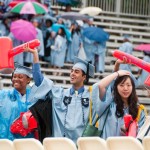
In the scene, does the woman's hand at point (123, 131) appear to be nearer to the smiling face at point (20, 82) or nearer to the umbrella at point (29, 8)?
the smiling face at point (20, 82)

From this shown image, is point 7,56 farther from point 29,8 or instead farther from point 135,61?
point 29,8

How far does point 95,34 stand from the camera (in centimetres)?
2327

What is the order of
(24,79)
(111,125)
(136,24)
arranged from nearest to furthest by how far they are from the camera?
(111,125), (24,79), (136,24)

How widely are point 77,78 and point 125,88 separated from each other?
813 millimetres

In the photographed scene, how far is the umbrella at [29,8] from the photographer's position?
2214 cm

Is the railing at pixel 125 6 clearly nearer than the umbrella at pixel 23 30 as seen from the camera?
No

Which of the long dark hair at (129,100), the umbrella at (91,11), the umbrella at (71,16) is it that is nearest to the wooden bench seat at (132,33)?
the umbrella at (91,11)

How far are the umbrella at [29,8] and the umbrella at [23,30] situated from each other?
59 centimetres

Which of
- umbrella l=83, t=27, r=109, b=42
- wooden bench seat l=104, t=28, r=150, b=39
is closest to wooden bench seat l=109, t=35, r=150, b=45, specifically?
wooden bench seat l=104, t=28, r=150, b=39

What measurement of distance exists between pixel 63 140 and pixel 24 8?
1360 cm

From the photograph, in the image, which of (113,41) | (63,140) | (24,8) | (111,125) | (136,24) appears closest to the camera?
(63,140)

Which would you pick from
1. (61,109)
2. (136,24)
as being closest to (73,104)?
(61,109)

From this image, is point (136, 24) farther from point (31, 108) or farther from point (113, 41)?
point (31, 108)

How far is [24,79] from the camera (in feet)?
38.7
